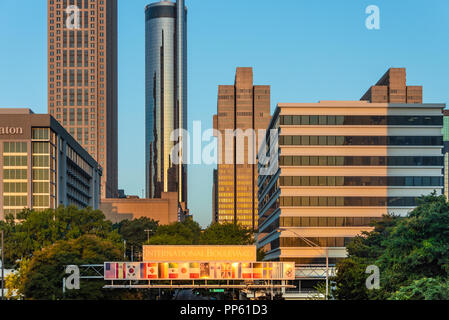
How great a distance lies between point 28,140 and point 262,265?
91774 millimetres

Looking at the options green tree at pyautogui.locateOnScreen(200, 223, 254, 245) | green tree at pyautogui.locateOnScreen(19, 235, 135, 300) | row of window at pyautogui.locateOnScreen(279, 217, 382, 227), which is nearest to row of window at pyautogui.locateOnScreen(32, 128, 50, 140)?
green tree at pyautogui.locateOnScreen(200, 223, 254, 245)

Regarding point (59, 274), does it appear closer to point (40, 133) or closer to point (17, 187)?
point (40, 133)

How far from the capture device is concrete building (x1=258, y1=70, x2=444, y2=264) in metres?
116

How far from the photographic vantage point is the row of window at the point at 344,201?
380ft

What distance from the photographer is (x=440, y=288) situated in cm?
4069

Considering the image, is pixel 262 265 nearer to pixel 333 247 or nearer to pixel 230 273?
pixel 230 273

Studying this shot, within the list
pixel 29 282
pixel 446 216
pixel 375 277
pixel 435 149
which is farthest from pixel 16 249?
pixel 435 149

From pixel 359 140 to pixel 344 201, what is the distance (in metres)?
12.0

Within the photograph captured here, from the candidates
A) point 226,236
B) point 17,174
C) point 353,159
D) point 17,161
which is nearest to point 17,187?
point 17,174

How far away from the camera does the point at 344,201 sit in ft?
382

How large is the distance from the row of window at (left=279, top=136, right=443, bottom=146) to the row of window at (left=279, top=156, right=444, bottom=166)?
268 centimetres

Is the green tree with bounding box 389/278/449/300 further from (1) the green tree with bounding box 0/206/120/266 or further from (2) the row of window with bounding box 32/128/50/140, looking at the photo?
(2) the row of window with bounding box 32/128/50/140

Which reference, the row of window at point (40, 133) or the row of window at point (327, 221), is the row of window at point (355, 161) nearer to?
the row of window at point (327, 221)
